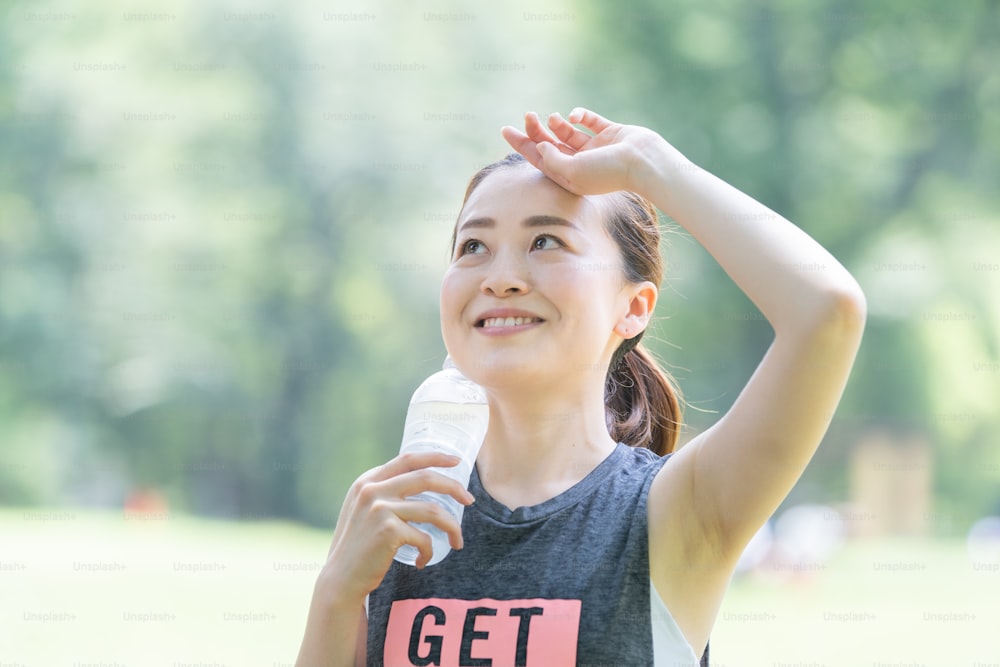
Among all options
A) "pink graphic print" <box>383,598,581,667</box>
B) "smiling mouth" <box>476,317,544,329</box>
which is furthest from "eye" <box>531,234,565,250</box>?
"pink graphic print" <box>383,598,581,667</box>

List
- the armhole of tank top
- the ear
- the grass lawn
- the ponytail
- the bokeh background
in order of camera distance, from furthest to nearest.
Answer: the bokeh background < the grass lawn < the ponytail < the ear < the armhole of tank top

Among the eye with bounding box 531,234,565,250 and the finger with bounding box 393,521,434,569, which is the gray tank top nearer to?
the finger with bounding box 393,521,434,569

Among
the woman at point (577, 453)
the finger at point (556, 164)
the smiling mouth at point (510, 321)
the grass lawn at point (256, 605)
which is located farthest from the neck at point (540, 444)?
the grass lawn at point (256, 605)

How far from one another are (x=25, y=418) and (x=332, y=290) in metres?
4.70

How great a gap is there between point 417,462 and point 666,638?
44cm

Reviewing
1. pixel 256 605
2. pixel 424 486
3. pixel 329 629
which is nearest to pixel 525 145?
pixel 424 486

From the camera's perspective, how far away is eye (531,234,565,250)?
1.83 meters

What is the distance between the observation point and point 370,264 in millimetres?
15281

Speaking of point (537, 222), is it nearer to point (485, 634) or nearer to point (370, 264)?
point (485, 634)

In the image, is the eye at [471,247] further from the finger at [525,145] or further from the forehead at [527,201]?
the finger at [525,145]

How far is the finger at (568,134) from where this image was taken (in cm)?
191

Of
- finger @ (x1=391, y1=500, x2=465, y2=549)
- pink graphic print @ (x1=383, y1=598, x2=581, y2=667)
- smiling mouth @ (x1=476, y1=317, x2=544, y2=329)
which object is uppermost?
smiling mouth @ (x1=476, y1=317, x2=544, y2=329)

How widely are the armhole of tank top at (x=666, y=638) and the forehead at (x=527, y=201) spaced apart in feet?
2.08

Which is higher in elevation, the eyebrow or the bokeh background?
the bokeh background
